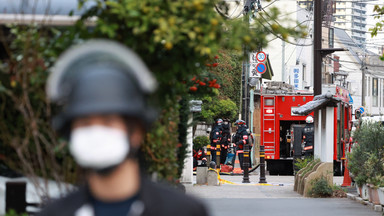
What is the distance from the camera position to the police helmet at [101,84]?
6.73 ft

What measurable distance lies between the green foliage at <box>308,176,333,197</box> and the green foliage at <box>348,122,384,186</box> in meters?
0.79

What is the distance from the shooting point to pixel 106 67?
83.1 inches

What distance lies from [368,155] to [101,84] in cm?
1600

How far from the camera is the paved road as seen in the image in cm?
1500

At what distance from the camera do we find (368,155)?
1752 centimetres

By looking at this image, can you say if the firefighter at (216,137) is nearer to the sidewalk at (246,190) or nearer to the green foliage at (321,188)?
the sidewalk at (246,190)

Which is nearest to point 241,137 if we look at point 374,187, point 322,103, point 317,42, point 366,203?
point 317,42

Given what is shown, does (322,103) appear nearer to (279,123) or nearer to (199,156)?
(199,156)

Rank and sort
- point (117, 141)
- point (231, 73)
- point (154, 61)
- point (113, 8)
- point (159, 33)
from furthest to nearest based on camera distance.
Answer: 1. point (231, 73)
2. point (154, 61)
3. point (113, 8)
4. point (159, 33)
5. point (117, 141)

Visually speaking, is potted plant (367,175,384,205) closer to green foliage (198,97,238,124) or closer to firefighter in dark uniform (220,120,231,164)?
firefighter in dark uniform (220,120,231,164)

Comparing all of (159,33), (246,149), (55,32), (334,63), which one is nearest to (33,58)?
(55,32)

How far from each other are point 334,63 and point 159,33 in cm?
8240

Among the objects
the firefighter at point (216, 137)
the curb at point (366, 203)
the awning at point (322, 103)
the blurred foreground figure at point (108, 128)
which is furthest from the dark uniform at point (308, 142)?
the blurred foreground figure at point (108, 128)

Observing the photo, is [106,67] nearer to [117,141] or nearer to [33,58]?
[117,141]
